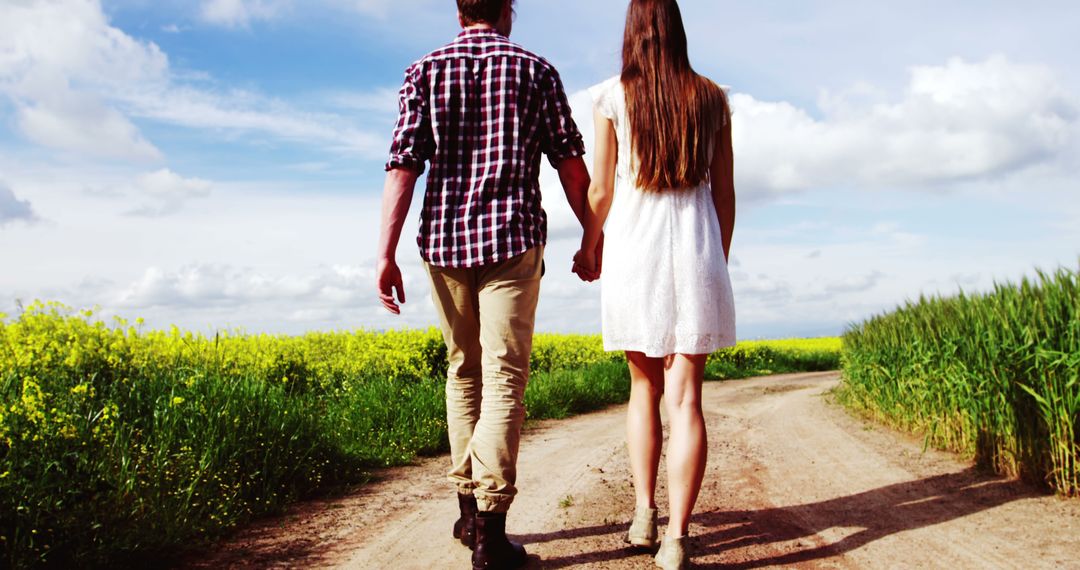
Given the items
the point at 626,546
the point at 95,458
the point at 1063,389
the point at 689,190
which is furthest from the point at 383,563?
the point at 1063,389

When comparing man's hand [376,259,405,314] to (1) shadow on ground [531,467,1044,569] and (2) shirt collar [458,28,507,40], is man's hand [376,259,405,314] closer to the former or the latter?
(2) shirt collar [458,28,507,40]

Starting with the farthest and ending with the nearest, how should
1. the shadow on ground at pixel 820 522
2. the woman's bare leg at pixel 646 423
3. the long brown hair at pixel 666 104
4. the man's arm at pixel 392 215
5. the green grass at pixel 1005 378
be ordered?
the green grass at pixel 1005 378, the shadow on ground at pixel 820 522, the woman's bare leg at pixel 646 423, the man's arm at pixel 392 215, the long brown hair at pixel 666 104

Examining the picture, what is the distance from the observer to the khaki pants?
10.8 ft

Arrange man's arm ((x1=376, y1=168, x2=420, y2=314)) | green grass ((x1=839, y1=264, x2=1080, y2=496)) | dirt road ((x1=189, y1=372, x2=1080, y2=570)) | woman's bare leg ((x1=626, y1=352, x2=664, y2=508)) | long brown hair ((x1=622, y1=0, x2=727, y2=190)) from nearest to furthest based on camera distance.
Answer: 1. long brown hair ((x1=622, y1=0, x2=727, y2=190))
2. man's arm ((x1=376, y1=168, x2=420, y2=314))
3. woman's bare leg ((x1=626, y1=352, x2=664, y2=508))
4. dirt road ((x1=189, y1=372, x2=1080, y2=570))
5. green grass ((x1=839, y1=264, x2=1080, y2=496))

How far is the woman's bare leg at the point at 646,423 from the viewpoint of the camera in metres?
3.53

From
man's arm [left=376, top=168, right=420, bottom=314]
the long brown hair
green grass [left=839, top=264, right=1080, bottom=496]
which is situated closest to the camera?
the long brown hair

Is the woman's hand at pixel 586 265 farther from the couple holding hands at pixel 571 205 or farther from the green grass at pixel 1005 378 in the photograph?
the green grass at pixel 1005 378

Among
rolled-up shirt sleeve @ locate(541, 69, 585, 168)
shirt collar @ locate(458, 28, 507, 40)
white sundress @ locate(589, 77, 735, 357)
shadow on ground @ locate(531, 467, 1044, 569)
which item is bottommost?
shadow on ground @ locate(531, 467, 1044, 569)

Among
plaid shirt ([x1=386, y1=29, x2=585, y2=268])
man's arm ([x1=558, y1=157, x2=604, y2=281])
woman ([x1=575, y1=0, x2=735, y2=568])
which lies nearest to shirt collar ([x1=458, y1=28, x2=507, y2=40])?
plaid shirt ([x1=386, y1=29, x2=585, y2=268])

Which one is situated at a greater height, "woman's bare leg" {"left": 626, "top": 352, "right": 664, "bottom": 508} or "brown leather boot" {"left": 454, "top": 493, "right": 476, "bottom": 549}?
Answer: "woman's bare leg" {"left": 626, "top": 352, "right": 664, "bottom": 508}

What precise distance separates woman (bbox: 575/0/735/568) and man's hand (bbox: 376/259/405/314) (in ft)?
2.97

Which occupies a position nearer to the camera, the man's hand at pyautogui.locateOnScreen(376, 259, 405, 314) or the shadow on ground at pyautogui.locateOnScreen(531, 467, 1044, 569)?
the man's hand at pyautogui.locateOnScreen(376, 259, 405, 314)

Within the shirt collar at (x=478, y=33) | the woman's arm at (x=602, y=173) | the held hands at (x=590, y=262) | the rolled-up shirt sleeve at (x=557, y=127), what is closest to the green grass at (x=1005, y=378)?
the held hands at (x=590, y=262)

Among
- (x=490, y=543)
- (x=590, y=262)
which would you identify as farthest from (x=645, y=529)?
(x=590, y=262)
